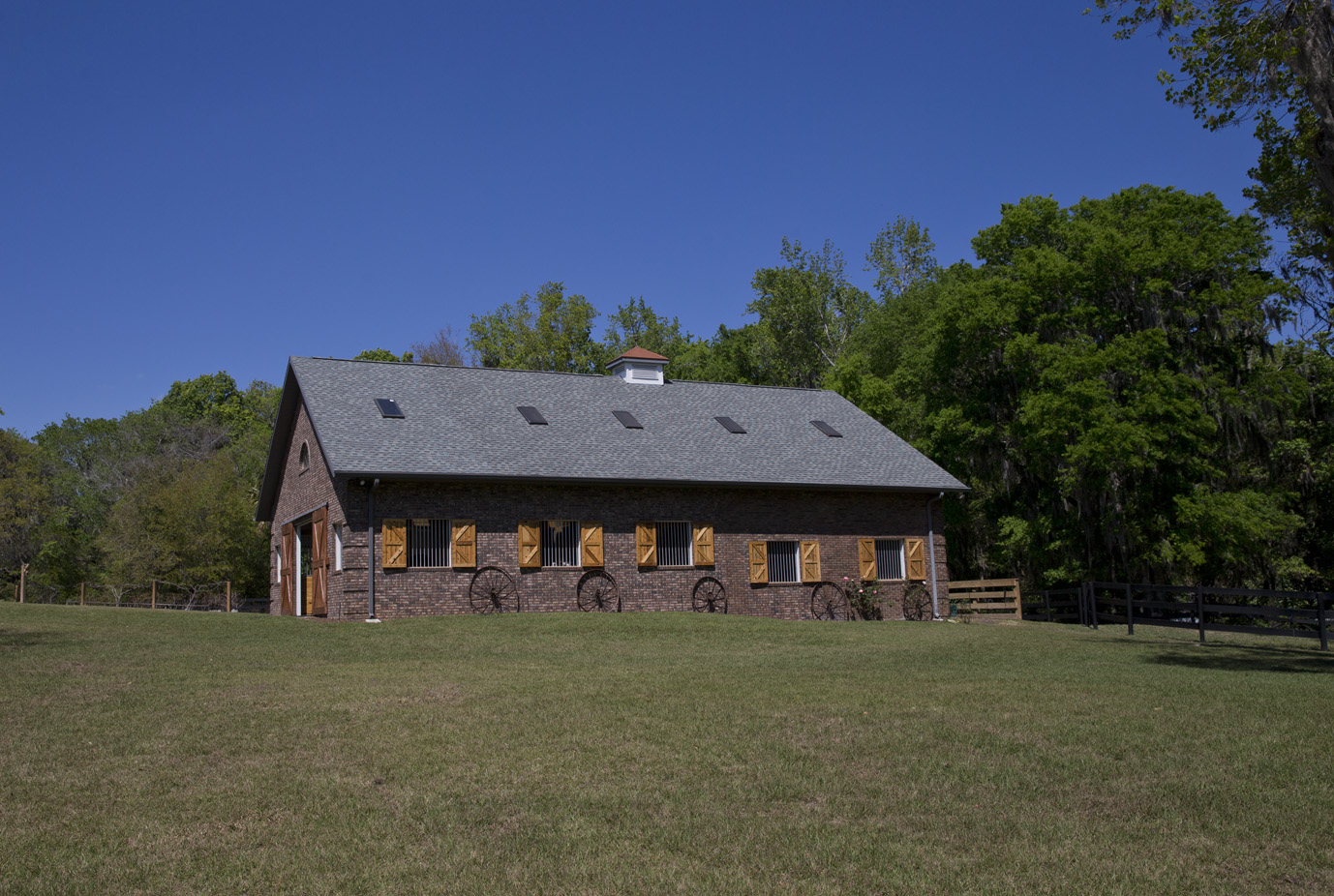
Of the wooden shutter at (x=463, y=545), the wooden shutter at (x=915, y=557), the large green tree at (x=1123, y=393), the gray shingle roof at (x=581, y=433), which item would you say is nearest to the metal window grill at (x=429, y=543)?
the wooden shutter at (x=463, y=545)

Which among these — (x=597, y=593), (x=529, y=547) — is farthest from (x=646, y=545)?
(x=529, y=547)

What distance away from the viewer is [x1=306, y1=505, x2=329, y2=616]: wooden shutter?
848 inches

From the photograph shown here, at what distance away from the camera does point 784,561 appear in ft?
79.3

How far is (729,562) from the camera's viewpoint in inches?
925

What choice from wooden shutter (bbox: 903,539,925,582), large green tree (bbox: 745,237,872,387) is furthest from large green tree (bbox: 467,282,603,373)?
wooden shutter (bbox: 903,539,925,582)

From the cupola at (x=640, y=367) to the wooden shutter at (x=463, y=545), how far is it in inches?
325

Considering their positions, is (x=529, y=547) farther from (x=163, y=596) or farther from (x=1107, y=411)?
(x=163, y=596)

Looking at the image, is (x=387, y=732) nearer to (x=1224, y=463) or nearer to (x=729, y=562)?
(x=729, y=562)

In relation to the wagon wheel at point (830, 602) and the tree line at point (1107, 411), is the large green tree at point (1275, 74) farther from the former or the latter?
the wagon wheel at point (830, 602)

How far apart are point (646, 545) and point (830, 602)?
4.62 meters

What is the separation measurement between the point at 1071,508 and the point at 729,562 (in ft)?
36.6

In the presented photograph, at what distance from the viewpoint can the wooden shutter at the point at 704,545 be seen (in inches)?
910

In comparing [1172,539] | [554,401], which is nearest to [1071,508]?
[1172,539]

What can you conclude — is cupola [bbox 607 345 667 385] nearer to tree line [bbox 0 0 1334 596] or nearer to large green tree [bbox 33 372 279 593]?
tree line [bbox 0 0 1334 596]
